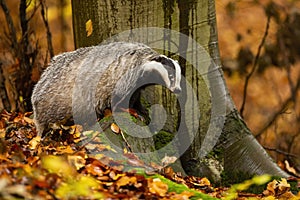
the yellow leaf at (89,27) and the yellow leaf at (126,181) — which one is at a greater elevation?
the yellow leaf at (89,27)

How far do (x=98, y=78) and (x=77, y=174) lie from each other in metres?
1.77

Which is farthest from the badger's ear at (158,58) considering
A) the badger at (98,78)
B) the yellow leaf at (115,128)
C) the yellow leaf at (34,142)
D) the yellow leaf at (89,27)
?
the yellow leaf at (34,142)

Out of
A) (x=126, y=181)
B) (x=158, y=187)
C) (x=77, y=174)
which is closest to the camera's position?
(x=77, y=174)

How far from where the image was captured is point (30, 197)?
3.34m

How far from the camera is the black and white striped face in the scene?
17.3 feet

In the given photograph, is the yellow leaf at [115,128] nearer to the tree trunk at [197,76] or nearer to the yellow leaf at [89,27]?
the tree trunk at [197,76]

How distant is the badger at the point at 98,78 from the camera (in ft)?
17.7

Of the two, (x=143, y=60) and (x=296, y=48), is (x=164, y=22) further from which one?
(x=296, y=48)

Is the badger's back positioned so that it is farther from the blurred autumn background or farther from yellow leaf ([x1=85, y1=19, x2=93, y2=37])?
the blurred autumn background

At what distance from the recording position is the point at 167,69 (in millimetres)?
5320

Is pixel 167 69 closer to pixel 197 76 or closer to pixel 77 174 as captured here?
pixel 197 76

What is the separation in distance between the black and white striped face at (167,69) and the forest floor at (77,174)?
74 centimetres

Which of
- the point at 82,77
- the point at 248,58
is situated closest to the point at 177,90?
the point at 82,77

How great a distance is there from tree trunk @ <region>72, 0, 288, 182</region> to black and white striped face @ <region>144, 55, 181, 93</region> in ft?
1.43
